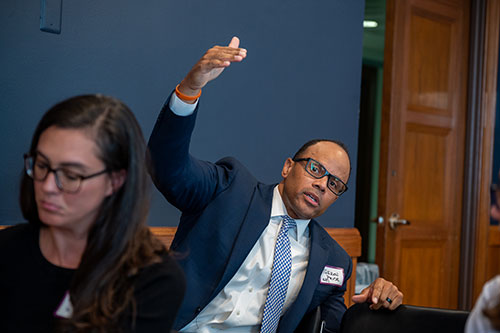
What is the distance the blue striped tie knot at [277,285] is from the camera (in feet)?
6.62

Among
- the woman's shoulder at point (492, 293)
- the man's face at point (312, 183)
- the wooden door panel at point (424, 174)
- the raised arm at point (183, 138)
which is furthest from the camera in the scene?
the wooden door panel at point (424, 174)

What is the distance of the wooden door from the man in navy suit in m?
1.66

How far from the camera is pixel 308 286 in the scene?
→ 2.09 meters

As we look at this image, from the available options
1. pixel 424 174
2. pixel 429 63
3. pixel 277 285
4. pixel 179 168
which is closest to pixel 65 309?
pixel 179 168

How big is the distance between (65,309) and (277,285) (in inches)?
39.4

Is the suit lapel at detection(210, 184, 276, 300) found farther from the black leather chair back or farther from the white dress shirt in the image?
Answer: the black leather chair back

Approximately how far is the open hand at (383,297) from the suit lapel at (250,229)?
45 centimetres

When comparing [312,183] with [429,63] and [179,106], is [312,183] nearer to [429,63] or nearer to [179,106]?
[179,106]

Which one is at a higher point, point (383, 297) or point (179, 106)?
point (179, 106)

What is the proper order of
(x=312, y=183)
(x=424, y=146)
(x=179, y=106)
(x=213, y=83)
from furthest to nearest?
(x=424, y=146) < (x=213, y=83) < (x=312, y=183) < (x=179, y=106)

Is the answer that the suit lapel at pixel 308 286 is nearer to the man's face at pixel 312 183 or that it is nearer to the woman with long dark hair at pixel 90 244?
the man's face at pixel 312 183

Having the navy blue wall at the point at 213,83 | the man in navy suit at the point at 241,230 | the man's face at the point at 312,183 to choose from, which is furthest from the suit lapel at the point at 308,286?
the navy blue wall at the point at 213,83

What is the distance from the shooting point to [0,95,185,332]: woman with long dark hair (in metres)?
1.21

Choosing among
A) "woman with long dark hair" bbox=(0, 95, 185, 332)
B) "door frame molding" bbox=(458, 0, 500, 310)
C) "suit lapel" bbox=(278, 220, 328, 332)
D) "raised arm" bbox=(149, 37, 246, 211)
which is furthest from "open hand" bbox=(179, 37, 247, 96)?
"door frame molding" bbox=(458, 0, 500, 310)
